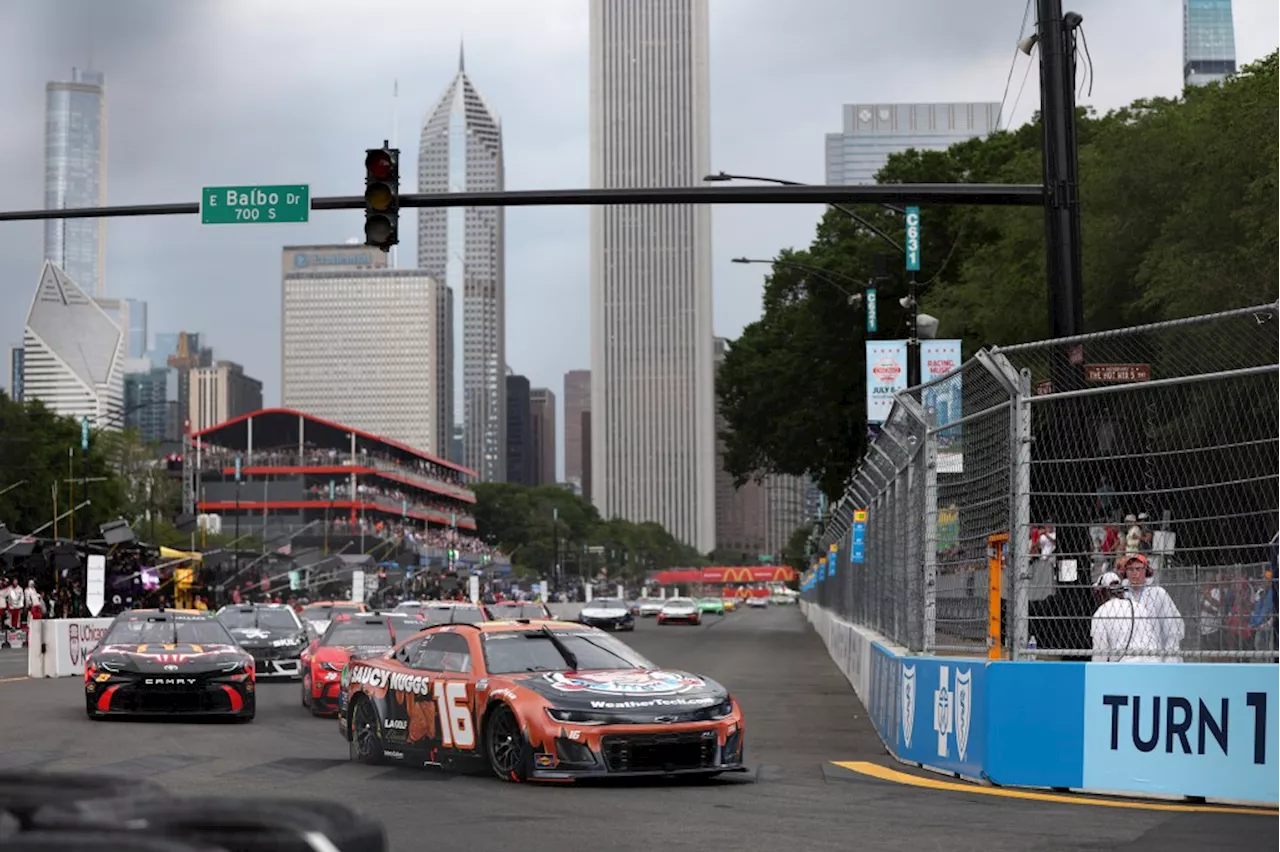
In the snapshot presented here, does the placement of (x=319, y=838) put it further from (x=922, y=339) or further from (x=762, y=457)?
(x=762, y=457)

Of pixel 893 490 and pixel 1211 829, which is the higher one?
pixel 893 490

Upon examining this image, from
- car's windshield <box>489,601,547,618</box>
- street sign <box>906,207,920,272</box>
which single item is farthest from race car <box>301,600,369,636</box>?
street sign <box>906,207,920,272</box>

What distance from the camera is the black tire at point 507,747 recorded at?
12930mm

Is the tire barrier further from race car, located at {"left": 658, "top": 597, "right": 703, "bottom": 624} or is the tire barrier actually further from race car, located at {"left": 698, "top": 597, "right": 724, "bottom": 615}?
race car, located at {"left": 698, "top": 597, "right": 724, "bottom": 615}

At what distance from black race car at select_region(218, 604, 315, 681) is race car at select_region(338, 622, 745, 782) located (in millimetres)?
14672

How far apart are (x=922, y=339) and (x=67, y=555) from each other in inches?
1127

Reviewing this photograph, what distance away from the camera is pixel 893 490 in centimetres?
1836

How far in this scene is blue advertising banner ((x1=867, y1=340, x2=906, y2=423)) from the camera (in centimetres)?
3131

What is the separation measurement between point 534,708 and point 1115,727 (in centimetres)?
Result: 392

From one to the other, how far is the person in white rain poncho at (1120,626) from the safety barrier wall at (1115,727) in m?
0.14

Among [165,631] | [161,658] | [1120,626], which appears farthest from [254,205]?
[1120,626]

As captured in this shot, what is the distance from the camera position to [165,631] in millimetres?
21062

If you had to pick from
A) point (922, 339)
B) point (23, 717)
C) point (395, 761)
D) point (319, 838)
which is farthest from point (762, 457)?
point (319, 838)

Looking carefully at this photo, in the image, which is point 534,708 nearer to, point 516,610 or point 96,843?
point 96,843
